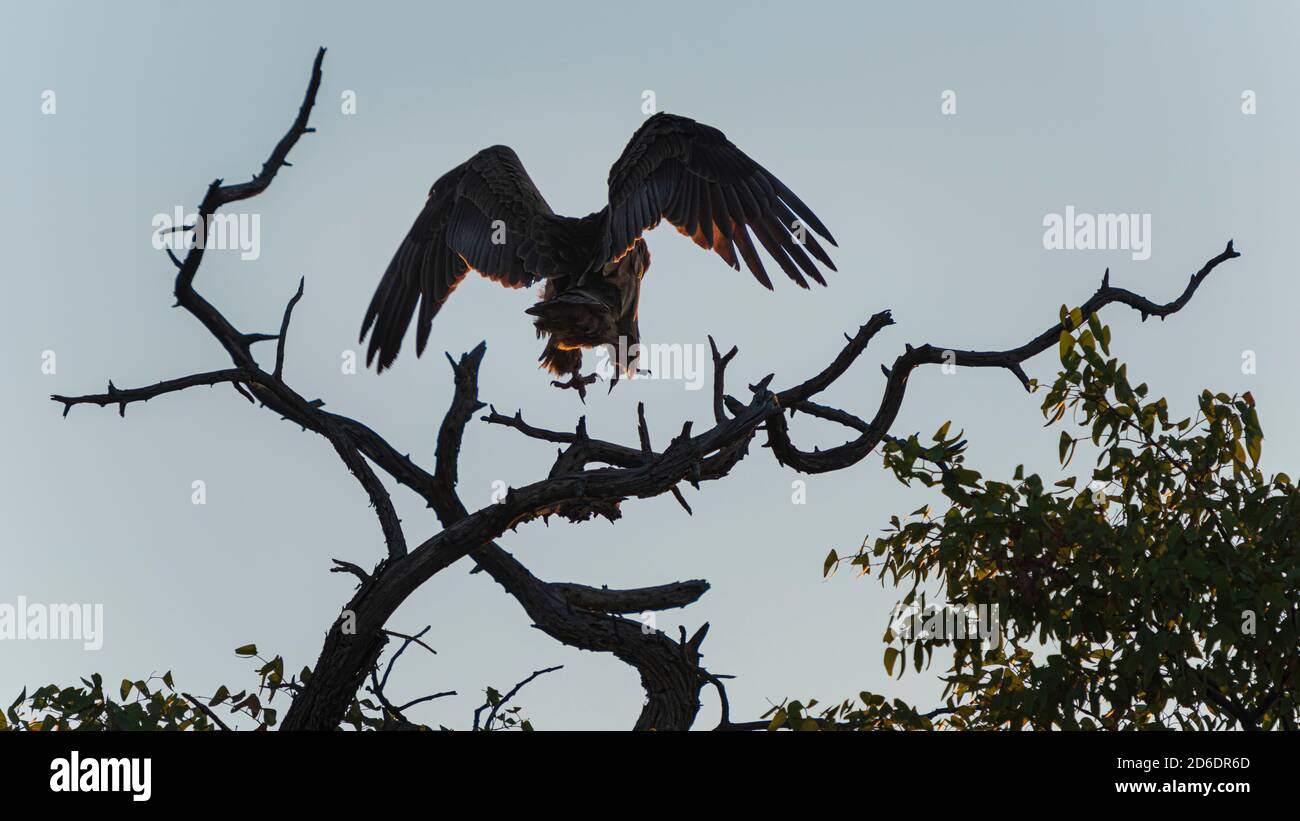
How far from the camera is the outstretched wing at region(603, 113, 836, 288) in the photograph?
760 centimetres

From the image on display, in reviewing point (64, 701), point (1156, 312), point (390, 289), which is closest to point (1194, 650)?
point (1156, 312)

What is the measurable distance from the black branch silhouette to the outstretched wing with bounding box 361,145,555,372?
2.34 meters

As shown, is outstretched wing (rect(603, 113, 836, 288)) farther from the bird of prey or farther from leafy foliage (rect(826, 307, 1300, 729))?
leafy foliage (rect(826, 307, 1300, 729))

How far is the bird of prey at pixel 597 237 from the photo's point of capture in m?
7.68

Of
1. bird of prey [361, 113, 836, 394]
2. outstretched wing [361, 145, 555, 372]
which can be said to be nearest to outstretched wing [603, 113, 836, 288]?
bird of prey [361, 113, 836, 394]

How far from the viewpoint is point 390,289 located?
9.21 m

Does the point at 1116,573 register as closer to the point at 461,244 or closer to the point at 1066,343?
the point at 1066,343

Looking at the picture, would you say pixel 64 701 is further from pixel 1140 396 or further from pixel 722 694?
pixel 1140 396

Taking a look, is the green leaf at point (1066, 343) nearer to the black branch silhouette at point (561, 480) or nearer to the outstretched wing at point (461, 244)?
the black branch silhouette at point (561, 480)

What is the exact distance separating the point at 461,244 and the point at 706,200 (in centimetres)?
183

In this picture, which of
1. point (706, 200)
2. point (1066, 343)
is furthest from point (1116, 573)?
point (706, 200)

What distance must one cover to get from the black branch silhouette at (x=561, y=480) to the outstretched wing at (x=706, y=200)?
5.01ft

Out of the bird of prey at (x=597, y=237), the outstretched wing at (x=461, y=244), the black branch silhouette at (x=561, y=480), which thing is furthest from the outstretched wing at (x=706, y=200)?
the black branch silhouette at (x=561, y=480)
